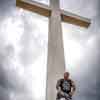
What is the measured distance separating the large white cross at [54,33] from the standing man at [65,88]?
1.19 m

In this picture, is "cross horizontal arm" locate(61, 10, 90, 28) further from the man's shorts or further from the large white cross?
the man's shorts

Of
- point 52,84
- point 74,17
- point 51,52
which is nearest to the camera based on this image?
point 52,84

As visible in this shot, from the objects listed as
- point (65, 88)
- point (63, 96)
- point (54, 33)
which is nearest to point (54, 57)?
point (54, 33)

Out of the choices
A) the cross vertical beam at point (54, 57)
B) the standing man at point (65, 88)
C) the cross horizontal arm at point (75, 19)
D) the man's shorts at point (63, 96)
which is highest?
the cross horizontal arm at point (75, 19)

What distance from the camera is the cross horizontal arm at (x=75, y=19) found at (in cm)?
1169

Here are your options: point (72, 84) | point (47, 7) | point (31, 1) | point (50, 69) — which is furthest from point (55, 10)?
point (72, 84)

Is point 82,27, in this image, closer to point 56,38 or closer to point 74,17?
point 74,17

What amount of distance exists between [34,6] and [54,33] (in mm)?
1783

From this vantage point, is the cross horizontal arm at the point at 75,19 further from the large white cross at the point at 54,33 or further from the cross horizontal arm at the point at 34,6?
the cross horizontal arm at the point at 34,6

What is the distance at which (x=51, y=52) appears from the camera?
9.94m

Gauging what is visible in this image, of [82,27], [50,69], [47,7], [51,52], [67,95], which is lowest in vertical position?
[67,95]

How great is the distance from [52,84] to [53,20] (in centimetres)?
291

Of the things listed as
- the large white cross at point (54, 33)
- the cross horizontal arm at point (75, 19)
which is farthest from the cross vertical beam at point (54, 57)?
the cross horizontal arm at point (75, 19)

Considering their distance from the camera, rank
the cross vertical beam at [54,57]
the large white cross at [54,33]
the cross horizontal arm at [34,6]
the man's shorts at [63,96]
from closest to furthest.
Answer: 1. the man's shorts at [63,96]
2. the cross vertical beam at [54,57]
3. the large white cross at [54,33]
4. the cross horizontal arm at [34,6]
